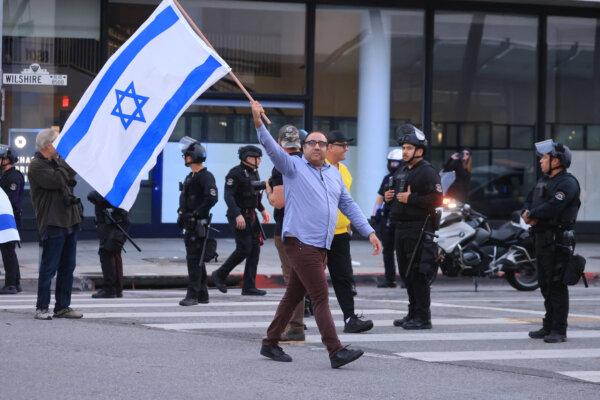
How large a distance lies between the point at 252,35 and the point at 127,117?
40.0 ft

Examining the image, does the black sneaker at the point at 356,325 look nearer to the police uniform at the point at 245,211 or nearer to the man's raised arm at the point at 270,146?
the man's raised arm at the point at 270,146

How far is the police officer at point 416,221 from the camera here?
1137 cm

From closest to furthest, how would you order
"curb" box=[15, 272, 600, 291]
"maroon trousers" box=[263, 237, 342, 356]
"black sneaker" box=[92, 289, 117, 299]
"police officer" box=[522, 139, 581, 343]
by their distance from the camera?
"maroon trousers" box=[263, 237, 342, 356] < "police officer" box=[522, 139, 581, 343] < "black sneaker" box=[92, 289, 117, 299] < "curb" box=[15, 272, 600, 291]

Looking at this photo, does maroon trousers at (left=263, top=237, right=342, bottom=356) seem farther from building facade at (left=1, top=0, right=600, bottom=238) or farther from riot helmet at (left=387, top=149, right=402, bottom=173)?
building facade at (left=1, top=0, right=600, bottom=238)

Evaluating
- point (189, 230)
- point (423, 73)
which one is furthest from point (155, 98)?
point (423, 73)

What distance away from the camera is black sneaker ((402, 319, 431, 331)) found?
11.4 m

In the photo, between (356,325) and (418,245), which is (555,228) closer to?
(418,245)

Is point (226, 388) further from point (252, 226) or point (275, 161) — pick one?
point (252, 226)

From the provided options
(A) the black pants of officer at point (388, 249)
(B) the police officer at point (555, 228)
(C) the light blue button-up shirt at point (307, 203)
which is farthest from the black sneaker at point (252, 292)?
A: (C) the light blue button-up shirt at point (307, 203)

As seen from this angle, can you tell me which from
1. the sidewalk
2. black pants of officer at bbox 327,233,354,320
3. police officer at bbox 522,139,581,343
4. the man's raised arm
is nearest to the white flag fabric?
the sidewalk

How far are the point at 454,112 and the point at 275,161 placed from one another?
48.3ft

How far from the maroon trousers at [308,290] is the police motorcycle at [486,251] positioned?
712cm

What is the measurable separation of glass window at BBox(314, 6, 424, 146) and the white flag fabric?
1004 cm

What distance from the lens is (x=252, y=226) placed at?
48.3ft
